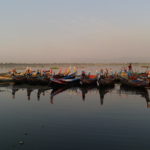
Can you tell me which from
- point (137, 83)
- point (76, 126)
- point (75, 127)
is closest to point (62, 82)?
point (137, 83)

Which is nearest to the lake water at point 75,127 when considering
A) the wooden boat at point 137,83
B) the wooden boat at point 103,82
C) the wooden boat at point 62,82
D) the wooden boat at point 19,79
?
the wooden boat at point 137,83

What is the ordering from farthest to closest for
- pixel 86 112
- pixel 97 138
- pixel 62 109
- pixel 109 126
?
pixel 62 109 → pixel 86 112 → pixel 109 126 → pixel 97 138

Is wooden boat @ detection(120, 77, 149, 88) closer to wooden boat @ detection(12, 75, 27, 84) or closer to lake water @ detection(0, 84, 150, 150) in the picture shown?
lake water @ detection(0, 84, 150, 150)

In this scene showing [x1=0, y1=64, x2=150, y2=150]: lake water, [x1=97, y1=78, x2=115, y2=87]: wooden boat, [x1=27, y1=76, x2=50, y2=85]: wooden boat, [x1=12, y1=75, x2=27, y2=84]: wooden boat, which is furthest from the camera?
[x1=12, y1=75, x2=27, y2=84]: wooden boat

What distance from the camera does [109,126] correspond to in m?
11.1

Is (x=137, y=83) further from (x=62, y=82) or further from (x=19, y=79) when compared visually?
(x=19, y=79)

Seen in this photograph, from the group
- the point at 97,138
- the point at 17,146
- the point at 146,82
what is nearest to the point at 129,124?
the point at 97,138

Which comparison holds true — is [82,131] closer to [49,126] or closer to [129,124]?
[49,126]

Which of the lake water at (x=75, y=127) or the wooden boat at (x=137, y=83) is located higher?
the wooden boat at (x=137, y=83)

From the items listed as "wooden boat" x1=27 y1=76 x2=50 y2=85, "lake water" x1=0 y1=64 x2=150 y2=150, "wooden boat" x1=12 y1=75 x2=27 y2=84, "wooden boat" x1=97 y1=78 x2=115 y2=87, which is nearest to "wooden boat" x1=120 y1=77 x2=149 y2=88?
"wooden boat" x1=97 y1=78 x2=115 y2=87

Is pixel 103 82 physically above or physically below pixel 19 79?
above

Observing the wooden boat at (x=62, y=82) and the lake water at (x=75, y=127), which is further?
the wooden boat at (x=62, y=82)

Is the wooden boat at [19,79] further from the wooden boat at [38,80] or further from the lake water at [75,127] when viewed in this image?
the lake water at [75,127]

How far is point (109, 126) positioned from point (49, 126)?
151 inches
